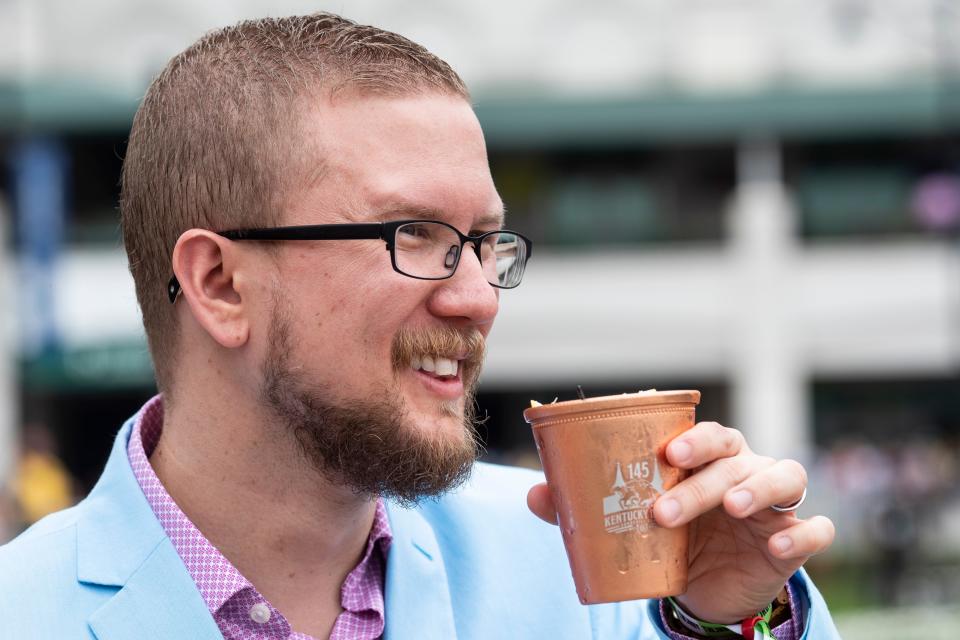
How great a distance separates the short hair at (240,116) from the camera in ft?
7.25

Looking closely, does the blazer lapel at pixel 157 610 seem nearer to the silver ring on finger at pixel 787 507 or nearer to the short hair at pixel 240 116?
the short hair at pixel 240 116

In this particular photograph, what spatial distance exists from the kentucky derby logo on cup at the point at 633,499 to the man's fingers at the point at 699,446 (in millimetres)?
41

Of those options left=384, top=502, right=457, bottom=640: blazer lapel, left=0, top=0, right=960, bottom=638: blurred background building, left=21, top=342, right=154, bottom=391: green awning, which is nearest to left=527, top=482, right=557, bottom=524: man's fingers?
left=384, top=502, right=457, bottom=640: blazer lapel

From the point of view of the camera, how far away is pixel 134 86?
78.3 feet

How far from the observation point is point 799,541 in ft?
6.62

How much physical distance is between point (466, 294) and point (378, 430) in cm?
30

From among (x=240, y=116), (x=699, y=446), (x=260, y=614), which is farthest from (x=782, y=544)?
(x=240, y=116)

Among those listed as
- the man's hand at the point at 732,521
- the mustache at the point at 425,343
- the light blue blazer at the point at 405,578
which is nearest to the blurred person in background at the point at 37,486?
the light blue blazer at the point at 405,578

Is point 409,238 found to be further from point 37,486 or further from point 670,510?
point 37,486

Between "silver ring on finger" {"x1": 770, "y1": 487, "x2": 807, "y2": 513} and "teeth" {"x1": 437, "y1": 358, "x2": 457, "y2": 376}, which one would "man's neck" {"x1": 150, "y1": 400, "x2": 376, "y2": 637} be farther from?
"silver ring on finger" {"x1": 770, "y1": 487, "x2": 807, "y2": 513}

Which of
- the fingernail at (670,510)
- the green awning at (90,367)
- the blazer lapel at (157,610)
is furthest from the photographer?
the green awning at (90,367)

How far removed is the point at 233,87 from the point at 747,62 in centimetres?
2346

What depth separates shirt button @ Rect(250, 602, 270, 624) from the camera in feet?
7.03

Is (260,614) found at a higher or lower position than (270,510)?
lower
